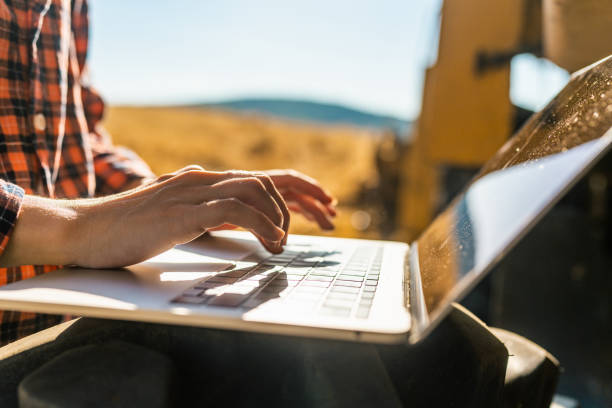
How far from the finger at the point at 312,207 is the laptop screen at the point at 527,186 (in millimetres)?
325

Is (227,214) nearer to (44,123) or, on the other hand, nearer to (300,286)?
(300,286)

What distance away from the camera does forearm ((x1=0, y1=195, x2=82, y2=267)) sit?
1.81ft

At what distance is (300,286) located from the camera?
1.69ft

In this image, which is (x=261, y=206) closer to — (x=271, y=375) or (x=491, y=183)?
(x=271, y=375)

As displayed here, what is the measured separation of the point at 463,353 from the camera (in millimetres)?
489

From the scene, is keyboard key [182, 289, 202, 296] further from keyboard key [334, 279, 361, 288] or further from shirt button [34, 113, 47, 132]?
shirt button [34, 113, 47, 132]

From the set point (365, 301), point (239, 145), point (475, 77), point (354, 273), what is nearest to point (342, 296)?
point (365, 301)

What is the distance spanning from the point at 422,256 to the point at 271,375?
0.31 metres

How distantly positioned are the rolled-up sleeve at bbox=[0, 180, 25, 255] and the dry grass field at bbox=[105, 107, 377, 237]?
7.28 meters

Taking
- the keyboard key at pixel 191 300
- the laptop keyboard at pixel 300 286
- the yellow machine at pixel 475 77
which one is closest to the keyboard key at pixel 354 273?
the laptop keyboard at pixel 300 286

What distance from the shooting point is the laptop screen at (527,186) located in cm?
36

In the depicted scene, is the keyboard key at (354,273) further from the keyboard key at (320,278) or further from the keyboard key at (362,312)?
the keyboard key at (362,312)

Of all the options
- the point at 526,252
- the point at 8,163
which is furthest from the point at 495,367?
the point at 526,252

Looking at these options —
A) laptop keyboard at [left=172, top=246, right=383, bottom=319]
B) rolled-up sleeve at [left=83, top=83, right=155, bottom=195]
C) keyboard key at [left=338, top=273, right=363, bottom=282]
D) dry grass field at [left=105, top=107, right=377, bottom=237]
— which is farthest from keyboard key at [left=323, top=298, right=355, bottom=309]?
dry grass field at [left=105, top=107, right=377, bottom=237]
